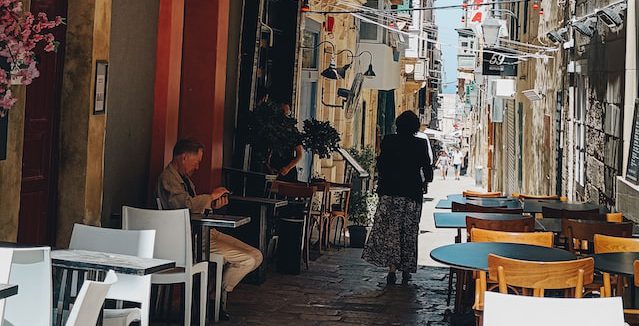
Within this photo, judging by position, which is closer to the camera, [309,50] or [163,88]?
[163,88]

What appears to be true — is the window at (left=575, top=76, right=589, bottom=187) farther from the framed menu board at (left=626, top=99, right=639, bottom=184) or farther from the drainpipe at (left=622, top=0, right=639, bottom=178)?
the framed menu board at (left=626, top=99, right=639, bottom=184)

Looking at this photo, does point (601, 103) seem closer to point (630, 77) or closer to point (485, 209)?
point (630, 77)

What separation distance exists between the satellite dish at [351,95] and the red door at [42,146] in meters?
12.6

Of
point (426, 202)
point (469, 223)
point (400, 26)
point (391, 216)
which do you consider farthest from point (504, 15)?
point (469, 223)

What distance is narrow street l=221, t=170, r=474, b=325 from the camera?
8.23 m

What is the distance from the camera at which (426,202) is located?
90.2 ft

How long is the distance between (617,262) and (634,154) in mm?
3681

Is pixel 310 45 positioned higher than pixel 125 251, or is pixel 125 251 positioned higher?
pixel 310 45

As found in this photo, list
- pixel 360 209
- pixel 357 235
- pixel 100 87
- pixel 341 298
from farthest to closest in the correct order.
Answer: pixel 360 209 < pixel 357 235 < pixel 341 298 < pixel 100 87

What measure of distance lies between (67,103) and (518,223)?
3.48 metres

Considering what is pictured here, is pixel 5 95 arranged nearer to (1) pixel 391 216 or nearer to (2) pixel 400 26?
(1) pixel 391 216

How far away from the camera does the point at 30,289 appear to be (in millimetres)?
4074

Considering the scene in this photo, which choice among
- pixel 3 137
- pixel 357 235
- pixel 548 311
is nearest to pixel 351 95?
pixel 357 235

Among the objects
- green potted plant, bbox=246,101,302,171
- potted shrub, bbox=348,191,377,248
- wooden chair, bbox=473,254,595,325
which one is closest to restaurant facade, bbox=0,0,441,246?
green potted plant, bbox=246,101,302,171
